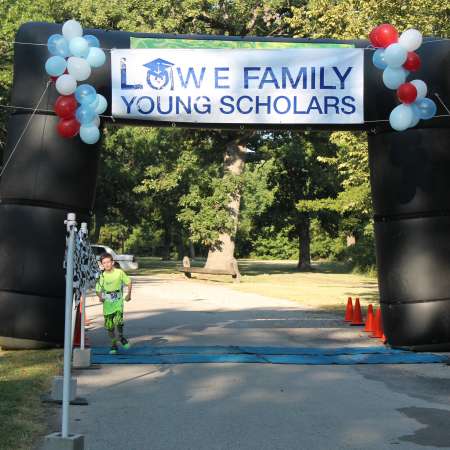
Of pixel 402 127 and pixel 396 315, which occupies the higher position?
pixel 402 127

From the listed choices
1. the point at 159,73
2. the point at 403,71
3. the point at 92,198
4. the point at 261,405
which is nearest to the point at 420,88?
the point at 403,71

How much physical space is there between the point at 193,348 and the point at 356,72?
5.05m

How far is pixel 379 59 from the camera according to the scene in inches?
435

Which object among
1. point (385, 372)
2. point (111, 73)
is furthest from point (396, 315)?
point (111, 73)

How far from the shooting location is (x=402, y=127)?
1109 centimetres

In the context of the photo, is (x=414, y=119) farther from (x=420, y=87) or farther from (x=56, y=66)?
(x=56, y=66)

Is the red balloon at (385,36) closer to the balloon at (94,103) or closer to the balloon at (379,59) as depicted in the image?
the balloon at (379,59)

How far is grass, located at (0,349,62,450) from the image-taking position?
21.2 feet

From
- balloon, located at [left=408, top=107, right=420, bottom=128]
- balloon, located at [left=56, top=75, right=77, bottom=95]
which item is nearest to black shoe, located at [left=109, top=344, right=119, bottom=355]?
balloon, located at [left=56, top=75, right=77, bottom=95]

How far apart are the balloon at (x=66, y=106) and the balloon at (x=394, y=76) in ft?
14.6

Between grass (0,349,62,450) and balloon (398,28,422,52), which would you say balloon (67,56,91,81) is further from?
balloon (398,28,422,52)

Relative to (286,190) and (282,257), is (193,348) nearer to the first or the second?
(286,190)

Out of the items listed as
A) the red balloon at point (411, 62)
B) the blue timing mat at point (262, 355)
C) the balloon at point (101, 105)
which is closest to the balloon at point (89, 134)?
the balloon at point (101, 105)

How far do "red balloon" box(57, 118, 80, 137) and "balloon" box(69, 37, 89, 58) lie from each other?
938 millimetres
